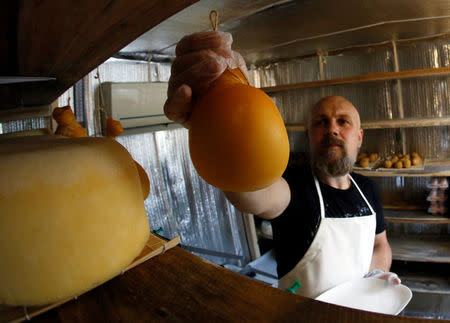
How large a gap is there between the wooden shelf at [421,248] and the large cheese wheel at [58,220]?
9.13 ft

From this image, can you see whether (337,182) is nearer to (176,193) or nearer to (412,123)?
(412,123)

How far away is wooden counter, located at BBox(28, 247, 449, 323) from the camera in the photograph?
0.84ft

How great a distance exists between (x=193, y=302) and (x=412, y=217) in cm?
269

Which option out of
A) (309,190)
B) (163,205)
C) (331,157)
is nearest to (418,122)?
(331,157)

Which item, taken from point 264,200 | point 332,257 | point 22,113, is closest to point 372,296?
point 264,200

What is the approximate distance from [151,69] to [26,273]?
8.95ft

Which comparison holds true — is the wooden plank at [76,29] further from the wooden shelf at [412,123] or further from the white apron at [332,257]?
the wooden shelf at [412,123]

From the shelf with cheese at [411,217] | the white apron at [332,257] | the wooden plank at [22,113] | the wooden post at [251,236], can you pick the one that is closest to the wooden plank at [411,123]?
the shelf with cheese at [411,217]

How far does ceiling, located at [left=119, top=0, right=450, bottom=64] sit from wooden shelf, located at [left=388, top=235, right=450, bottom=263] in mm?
1780

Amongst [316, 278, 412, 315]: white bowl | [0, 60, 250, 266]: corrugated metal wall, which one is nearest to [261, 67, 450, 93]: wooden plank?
[0, 60, 250, 266]: corrugated metal wall

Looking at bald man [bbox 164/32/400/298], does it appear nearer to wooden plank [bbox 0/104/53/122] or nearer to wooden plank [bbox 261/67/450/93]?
wooden plank [bbox 0/104/53/122]

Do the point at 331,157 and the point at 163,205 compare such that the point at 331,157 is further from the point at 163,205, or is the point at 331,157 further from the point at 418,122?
the point at 163,205

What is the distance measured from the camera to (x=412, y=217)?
7.95 ft

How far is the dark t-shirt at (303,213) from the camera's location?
4.67 feet
